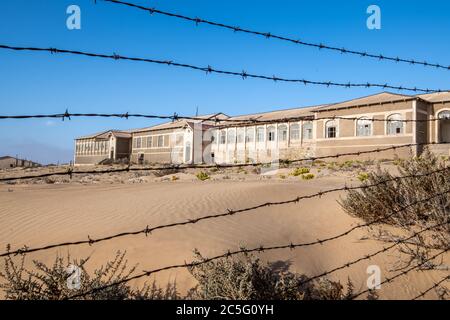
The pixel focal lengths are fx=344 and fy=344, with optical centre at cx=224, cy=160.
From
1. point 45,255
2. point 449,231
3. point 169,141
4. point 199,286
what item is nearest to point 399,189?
point 449,231

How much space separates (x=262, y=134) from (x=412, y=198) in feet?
106

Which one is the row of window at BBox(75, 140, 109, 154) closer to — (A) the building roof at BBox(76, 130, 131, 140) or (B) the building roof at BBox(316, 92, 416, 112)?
(A) the building roof at BBox(76, 130, 131, 140)

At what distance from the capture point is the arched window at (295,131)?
35.0 m

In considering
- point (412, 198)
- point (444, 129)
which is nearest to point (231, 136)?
point (444, 129)

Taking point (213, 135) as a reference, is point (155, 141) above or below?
below

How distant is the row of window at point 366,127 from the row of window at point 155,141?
64.4 feet

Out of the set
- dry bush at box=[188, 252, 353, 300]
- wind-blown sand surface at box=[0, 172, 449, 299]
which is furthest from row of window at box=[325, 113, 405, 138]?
dry bush at box=[188, 252, 353, 300]

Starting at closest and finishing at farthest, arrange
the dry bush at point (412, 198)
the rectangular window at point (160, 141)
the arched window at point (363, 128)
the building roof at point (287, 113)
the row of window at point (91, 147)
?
the dry bush at point (412, 198) → the arched window at point (363, 128) → the building roof at point (287, 113) → the rectangular window at point (160, 141) → the row of window at point (91, 147)

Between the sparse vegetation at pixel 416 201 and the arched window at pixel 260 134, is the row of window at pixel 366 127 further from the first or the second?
the sparse vegetation at pixel 416 201

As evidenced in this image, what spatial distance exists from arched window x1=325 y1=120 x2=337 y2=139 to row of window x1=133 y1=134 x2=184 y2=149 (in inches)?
762

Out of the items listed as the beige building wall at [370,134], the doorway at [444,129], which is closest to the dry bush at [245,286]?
the beige building wall at [370,134]

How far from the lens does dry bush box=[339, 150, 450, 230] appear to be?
6027mm

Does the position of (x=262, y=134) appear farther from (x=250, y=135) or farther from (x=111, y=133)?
(x=111, y=133)

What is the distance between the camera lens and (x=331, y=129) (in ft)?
106
